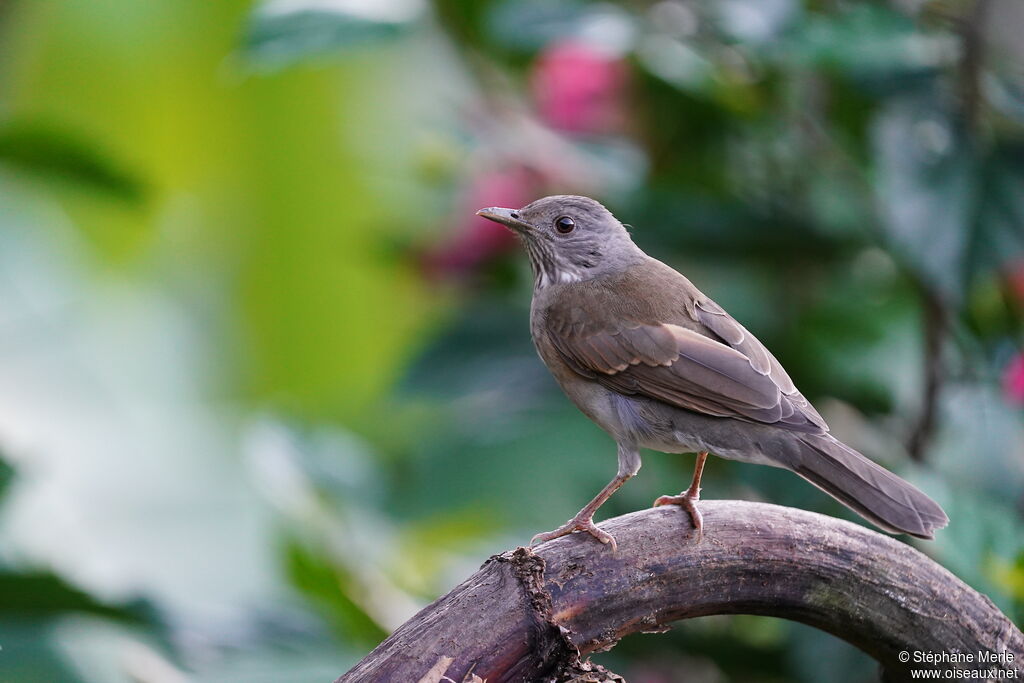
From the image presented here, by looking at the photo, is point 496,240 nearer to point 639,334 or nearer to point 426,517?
point 426,517

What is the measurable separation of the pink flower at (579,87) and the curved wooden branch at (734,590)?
202 centimetres

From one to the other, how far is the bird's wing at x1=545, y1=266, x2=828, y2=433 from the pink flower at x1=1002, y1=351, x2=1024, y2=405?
0.83m

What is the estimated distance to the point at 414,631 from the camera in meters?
1.68

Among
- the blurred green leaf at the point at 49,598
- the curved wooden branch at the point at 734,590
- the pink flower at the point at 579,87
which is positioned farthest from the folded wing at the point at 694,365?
the pink flower at the point at 579,87

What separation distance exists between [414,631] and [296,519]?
1706mm

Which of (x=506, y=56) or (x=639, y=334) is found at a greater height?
(x=506, y=56)

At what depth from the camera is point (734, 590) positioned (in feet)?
5.96

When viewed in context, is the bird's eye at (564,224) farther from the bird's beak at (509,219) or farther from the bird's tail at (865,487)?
the bird's tail at (865,487)

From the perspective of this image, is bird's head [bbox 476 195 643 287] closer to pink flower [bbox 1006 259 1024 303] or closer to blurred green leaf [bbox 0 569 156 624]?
pink flower [bbox 1006 259 1024 303]

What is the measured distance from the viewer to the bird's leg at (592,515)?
6.01 ft

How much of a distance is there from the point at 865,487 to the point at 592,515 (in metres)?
0.49

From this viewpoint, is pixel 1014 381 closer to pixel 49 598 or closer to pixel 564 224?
pixel 564 224

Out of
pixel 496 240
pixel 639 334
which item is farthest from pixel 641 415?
pixel 496 240

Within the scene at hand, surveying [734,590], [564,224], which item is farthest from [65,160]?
[734,590]
